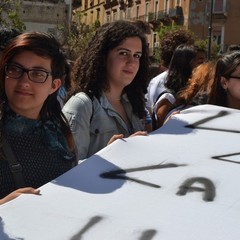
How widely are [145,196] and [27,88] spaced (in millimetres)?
506

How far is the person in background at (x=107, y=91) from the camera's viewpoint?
2.31m

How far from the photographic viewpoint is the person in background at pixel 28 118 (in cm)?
179

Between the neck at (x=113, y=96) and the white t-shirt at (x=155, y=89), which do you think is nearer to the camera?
the neck at (x=113, y=96)

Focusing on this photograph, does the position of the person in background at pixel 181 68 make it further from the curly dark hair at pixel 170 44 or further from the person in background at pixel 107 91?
the person in background at pixel 107 91

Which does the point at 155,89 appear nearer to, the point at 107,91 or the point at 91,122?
the point at 107,91

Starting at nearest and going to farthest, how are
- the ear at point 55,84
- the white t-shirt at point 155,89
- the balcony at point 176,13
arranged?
1. the ear at point 55,84
2. the white t-shirt at point 155,89
3. the balcony at point 176,13

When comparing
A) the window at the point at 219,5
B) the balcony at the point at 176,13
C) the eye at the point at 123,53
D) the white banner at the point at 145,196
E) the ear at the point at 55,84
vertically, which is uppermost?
the window at the point at 219,5

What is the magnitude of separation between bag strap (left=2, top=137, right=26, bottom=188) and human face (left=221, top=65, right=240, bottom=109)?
1.15m

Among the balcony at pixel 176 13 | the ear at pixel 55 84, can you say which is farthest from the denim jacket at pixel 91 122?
the balcony at pixel 176 13

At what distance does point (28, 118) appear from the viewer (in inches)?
75.1

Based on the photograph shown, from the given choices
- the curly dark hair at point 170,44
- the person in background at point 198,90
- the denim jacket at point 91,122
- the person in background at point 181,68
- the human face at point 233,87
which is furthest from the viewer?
the curly dark hair at point 170,44

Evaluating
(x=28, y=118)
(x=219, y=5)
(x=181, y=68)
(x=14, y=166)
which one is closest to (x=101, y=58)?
(x=28, y=118)

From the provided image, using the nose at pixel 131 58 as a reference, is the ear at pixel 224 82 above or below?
below

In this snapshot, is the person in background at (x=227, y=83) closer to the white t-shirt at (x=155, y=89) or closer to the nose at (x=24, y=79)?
the nose at (x=24, y=79)
